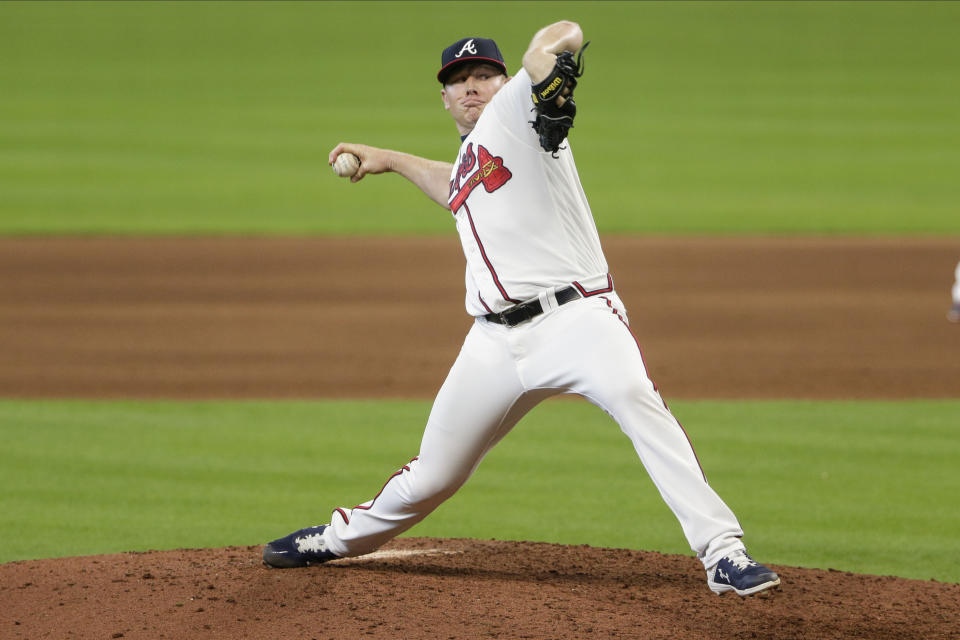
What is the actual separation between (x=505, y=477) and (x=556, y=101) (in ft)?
12.7

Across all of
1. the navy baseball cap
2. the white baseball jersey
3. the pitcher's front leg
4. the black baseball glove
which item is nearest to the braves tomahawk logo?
the white baseball jersey

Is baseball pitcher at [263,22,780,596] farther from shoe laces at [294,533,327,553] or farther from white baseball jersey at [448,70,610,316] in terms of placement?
shoe laces at [294,533,327,553]

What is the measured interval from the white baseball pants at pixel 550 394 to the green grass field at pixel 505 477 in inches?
70.4

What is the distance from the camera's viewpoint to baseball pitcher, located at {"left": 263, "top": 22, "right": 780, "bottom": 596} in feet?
12.8

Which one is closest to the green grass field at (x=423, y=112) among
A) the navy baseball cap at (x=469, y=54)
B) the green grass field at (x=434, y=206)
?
the green grass field at (x=434, y=206)

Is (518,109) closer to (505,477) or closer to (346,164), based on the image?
(346,164)

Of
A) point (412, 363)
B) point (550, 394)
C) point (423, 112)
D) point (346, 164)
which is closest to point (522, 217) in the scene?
point (550, 394)

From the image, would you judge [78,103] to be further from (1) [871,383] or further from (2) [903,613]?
(2) [903,613]

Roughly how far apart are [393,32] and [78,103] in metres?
8.71

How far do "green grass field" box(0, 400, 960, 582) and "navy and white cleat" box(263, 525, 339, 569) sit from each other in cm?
128

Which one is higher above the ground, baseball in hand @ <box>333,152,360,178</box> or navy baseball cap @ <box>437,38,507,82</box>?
navy baseball cap @ <box>437,38,507,82</box>

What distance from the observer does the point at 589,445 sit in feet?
26.3

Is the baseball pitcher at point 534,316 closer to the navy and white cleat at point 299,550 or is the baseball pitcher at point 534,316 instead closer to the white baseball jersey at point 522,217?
the white baseball jersey at point 522,217

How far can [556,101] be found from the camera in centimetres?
386
